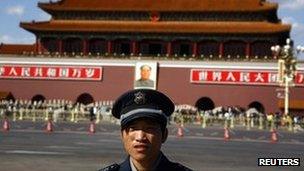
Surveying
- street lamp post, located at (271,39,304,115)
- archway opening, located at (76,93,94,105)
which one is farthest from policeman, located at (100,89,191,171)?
archway opening, located at (76,93,94,105)

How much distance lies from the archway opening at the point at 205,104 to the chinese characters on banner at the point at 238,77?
5.46 ft

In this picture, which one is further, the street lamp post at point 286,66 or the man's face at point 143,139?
the street lamp post at point 286,66

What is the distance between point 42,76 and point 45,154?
35299 mm

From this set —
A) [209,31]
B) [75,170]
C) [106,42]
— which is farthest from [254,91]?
[75,170]

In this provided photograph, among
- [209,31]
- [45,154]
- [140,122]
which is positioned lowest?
[45,154]

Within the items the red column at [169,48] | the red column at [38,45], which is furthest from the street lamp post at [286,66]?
the red column at [38,45]

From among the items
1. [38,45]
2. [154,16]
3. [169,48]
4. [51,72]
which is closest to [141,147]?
[51,72]

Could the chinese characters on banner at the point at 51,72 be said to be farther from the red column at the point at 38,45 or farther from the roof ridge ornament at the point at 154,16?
the roof ridge ornament at the point at 154,16

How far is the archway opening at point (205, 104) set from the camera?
157 feet

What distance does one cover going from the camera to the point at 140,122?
248cm

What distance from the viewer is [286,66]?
138 feet

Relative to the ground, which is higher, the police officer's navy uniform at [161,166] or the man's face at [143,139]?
the man's face at [143,139]

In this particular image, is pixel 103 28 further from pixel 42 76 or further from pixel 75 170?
pixel 75 170

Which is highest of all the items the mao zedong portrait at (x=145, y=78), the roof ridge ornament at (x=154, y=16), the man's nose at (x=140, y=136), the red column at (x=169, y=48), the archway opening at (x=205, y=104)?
the roof ridge ornament at (x=154, y=16)
